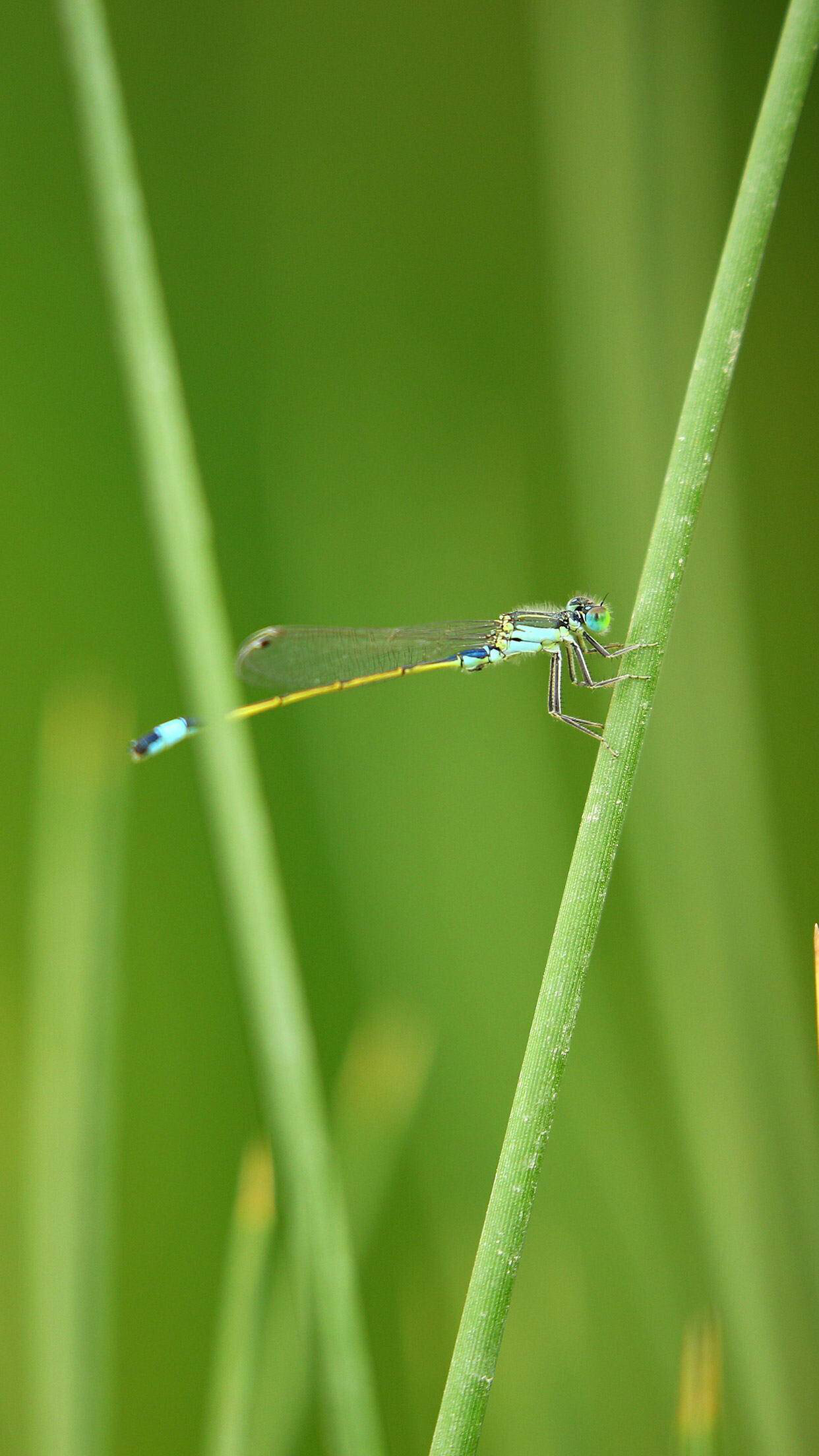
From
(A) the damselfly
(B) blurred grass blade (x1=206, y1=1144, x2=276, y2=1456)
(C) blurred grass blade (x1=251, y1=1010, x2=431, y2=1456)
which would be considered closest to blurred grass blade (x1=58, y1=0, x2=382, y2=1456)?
(B) blurred grass blade (x1=206, y1=1144, x2=276, y2=1456)

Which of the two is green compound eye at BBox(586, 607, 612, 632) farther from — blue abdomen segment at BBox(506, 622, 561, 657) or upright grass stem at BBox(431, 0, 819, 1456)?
upright grass stem at BBox(431, 0, 819, 1456)

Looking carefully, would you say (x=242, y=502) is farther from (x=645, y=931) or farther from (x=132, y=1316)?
(x=132, y=1316)

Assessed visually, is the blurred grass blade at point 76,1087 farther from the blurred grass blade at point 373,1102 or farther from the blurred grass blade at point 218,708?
the blurred grass blade at point 373,1102

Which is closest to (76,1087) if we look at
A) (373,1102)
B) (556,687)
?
(373,1102)

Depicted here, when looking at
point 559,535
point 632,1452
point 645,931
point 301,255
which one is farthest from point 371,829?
point 301,255

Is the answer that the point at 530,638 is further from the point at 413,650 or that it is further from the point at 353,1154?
the point at 353,1154

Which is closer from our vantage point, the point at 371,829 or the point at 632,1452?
the point at 632,1452

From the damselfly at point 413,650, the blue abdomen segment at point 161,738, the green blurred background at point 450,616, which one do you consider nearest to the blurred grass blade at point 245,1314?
the green blurred background at point 450,616
